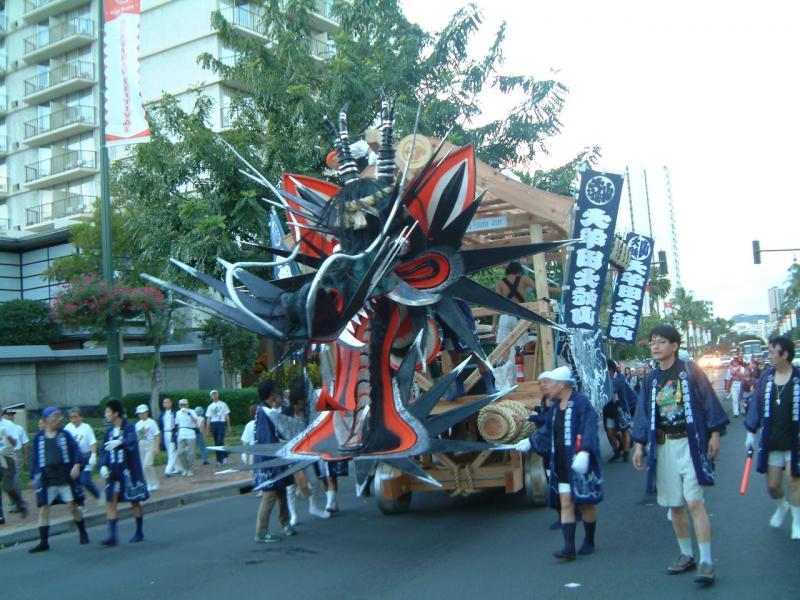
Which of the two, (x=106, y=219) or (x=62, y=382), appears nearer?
(x=106, y=219)

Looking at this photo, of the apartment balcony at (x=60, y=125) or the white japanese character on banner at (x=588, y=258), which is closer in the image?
the white japanese character on banner at (x=588, y=258)

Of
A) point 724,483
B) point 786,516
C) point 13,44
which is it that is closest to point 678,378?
point 786,516

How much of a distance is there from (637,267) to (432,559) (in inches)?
341

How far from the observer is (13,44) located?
133 feet

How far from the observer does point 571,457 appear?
6.93m

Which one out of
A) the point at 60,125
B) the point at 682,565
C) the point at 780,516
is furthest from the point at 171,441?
the point at 60,125

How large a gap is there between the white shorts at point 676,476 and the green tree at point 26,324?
25938 mm

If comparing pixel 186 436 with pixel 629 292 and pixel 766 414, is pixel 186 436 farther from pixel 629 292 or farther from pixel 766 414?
pixel 766 414

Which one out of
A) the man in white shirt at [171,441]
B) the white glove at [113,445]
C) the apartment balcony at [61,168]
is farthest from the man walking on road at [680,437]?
the apartment balcony at [61,168]

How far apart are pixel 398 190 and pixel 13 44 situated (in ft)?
130

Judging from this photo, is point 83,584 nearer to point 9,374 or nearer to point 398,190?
point 398,190

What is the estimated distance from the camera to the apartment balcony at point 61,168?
37.6 meters

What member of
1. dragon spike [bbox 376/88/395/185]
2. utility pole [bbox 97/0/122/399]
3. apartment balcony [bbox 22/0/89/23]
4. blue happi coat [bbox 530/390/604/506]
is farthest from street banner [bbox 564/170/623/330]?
apartment balcony [bbox 22/0/89/23]

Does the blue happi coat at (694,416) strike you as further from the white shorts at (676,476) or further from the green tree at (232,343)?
the green tree at (232,343)
